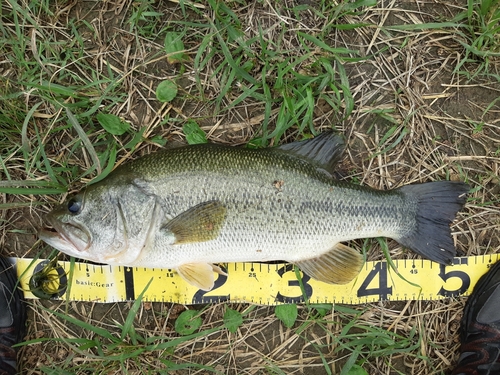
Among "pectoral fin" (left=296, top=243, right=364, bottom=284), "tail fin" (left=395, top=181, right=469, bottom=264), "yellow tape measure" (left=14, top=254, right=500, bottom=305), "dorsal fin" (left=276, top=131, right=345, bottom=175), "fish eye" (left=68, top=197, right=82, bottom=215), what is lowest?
"yellow tape measure" (left=14, top=254, right=500, bottom=305)

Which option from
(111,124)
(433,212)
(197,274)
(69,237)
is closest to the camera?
(69,237)

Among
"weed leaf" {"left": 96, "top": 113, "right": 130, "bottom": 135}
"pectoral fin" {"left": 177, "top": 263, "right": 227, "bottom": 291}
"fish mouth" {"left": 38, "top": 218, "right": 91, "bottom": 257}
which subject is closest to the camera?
"fish mouth" {"left": 38, "top": 218, "right": 91, "bottom": 257}

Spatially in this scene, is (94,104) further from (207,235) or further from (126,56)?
(207,235)

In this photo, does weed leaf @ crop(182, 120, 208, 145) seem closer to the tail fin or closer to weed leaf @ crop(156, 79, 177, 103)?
weed leaf @ crop(156, 79, 177, 103)

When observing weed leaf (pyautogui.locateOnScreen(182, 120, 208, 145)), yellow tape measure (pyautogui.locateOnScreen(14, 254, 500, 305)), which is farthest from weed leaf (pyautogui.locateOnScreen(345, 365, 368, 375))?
weed leaf (pyautogui.locateOnScreen(182, 120, 208, 145))

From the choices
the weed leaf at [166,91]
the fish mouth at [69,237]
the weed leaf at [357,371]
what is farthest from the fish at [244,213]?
the weed leaf at [357,371]

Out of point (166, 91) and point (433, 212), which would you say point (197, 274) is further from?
point (433, 212)

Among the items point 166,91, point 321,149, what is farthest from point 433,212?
point 166,91

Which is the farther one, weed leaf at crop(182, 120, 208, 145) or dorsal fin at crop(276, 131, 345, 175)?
weed leaf at crop(182, 120, 208, 145)
